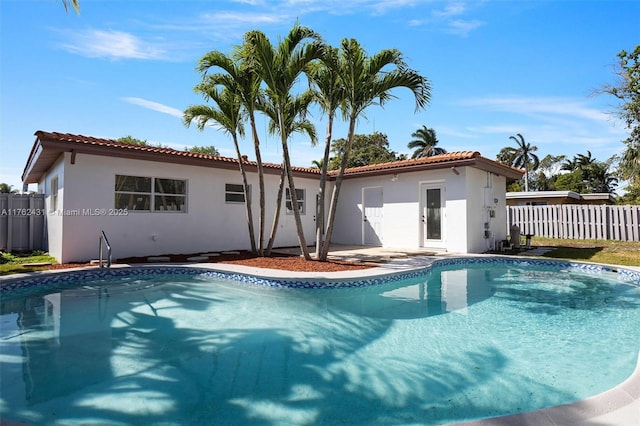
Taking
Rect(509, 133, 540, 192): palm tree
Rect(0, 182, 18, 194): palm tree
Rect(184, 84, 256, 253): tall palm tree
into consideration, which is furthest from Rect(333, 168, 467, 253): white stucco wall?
Rect(0, 182, 18, 194): palm tree

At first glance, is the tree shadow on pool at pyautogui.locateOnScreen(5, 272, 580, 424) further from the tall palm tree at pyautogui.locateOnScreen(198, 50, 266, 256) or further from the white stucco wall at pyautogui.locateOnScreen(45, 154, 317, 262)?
the tall palm tree at pyautogui.locateOnScreen(198, 50, 266, 256)

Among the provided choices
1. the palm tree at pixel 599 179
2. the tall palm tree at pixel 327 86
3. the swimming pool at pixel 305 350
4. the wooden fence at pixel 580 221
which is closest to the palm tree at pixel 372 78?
the tall palm tree at pixel 327 86

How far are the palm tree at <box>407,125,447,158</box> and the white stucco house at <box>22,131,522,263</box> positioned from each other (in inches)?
1005

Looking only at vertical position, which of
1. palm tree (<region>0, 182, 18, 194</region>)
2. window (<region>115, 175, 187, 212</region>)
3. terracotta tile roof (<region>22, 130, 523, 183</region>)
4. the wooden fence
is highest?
palm tree (<region>0, 182, 18, 194</region>)

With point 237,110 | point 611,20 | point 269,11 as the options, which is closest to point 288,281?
point 237,110

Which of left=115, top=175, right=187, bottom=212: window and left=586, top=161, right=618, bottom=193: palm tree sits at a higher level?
left=586, top=161, right=618, bottom=193: palm tree

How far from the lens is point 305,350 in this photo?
14.7 feet

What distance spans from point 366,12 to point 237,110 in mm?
4629

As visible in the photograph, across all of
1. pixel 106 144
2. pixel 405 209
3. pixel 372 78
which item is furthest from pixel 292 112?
pixel 405 209

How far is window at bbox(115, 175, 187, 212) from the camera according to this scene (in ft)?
35.7

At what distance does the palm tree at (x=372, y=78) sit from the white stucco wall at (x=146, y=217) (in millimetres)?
5831

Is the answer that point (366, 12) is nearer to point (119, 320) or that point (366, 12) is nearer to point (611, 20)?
point (611, 20)

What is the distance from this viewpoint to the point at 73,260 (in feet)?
32.6

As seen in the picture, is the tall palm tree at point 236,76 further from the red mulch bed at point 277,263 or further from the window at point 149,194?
the red mulch bed at point 277,263
